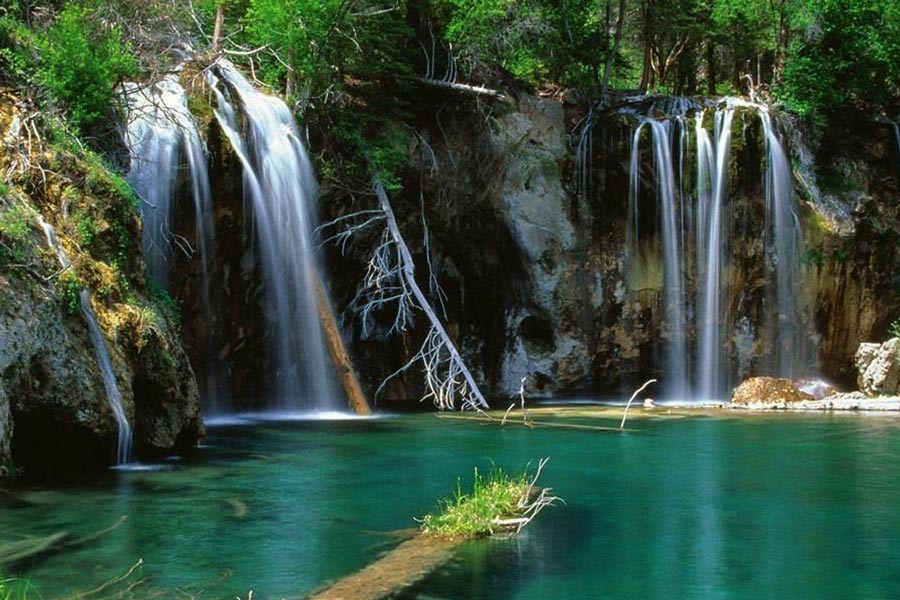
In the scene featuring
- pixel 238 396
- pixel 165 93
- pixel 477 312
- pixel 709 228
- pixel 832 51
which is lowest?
pixel 238 396

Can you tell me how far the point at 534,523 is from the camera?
334 inches

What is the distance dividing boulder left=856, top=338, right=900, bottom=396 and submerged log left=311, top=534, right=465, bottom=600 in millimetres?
14425

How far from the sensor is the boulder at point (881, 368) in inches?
765

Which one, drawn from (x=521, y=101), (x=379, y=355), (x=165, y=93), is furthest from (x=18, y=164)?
(x=521, y=101)

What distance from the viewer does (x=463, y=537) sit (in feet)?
25.5

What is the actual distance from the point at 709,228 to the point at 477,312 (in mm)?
5376

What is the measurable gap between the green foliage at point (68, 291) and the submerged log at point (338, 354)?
7.31 meters

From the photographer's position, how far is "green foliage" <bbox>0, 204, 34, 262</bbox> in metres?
9.65

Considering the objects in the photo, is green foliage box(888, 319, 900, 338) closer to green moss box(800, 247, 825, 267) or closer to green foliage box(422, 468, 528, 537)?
green moss box(800, 247, 825, 267)

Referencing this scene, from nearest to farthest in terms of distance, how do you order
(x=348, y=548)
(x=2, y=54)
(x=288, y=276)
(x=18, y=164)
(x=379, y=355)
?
(x=348, y=548), (x=18, y=164), (x=2, y=54), (x=288, y=276), (x=379, y=355)

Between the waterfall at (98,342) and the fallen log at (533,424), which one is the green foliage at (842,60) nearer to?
the fallen log at (533,424)

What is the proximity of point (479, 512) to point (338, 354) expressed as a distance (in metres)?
9.89

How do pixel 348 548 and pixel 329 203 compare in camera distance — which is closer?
pixel 348 548

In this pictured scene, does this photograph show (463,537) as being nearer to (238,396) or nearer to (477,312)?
(238,396)
